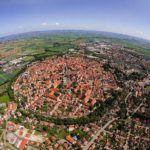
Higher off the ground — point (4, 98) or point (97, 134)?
point (4, 98)

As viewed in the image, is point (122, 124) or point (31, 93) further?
point (31, 93)

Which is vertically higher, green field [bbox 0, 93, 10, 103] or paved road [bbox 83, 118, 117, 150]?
green field [bbox 0, 93, 10, 103]

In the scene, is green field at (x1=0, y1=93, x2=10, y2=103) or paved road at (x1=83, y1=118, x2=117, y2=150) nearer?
paved road at (x1=83, y1=118, x2=117, y2=150)

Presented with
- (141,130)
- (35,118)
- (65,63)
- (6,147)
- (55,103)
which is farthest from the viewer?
(65,63)

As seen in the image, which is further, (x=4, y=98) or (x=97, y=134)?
(x=4, y=98)

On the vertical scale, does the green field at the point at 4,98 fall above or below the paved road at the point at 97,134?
above

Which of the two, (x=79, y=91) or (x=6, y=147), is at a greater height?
(x=79, y=91)

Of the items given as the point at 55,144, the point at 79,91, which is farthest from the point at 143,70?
the point at 55,144

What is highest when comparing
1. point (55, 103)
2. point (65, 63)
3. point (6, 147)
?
point (65, 63)

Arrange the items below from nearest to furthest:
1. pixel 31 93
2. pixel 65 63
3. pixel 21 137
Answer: pixel 21 137
pixel 31 93
pixel 65 63

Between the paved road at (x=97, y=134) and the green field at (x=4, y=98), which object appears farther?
the green field at (x=4, y=98)

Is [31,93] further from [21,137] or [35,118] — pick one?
[21,137]
